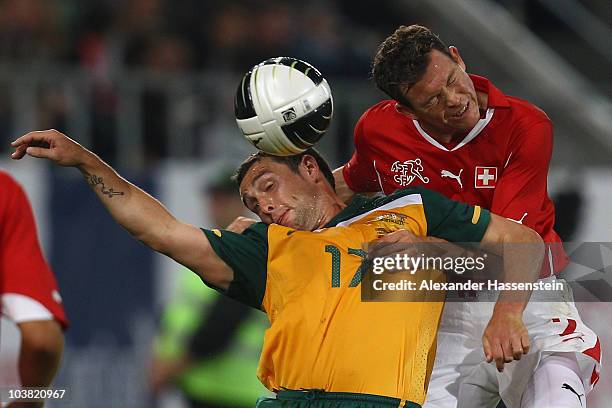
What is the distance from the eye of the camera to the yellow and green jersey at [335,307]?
447cm

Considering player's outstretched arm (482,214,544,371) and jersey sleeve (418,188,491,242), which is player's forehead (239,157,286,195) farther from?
player's outstretched arm (482,214,544,371)

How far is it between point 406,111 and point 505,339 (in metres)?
1.18

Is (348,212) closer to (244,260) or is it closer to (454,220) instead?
(454,220)

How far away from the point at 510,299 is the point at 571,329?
60 centimetres

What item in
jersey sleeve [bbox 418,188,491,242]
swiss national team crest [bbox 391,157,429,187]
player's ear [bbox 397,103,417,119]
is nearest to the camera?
jersey sleeve [bbox 418,188,491,242]

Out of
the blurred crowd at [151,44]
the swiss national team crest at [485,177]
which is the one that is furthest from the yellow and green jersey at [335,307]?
the blurred crowd at [151,44]

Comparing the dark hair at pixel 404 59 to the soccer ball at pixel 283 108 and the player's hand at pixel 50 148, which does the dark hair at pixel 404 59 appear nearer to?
the soccer ball at pixel 283 108

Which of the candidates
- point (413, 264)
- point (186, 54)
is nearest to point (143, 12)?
point (186, 54)

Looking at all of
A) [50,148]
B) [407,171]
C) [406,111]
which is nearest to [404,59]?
[406,111]

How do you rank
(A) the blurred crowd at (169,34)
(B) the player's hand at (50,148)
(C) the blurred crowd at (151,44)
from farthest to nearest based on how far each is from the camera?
(A) the blurred crowd at (169,34)
(C) the blurred crowd at (151,44)
(B) the player's hand at (50,148)

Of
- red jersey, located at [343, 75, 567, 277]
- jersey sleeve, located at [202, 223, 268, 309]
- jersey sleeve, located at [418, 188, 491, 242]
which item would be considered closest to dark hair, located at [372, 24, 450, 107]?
red jersey, located at [343, 75, 567, 277]

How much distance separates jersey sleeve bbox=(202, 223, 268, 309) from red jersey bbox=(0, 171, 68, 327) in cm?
66

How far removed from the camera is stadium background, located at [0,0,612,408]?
892 centimetres

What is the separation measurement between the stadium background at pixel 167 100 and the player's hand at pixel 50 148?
10.6ft
